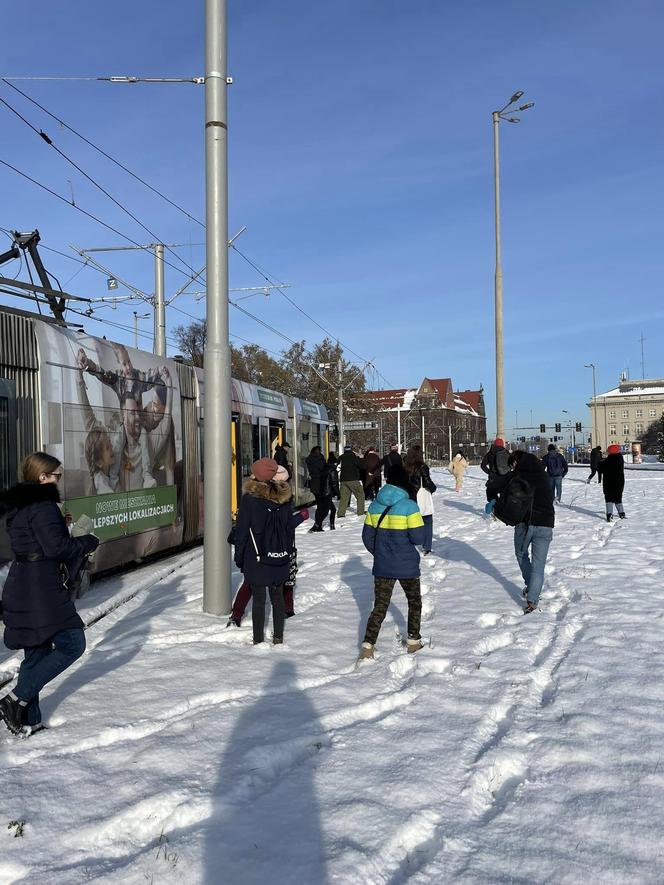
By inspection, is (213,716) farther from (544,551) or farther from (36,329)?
(36,329)

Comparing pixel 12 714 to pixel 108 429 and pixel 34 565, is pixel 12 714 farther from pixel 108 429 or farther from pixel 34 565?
pixel 108 429

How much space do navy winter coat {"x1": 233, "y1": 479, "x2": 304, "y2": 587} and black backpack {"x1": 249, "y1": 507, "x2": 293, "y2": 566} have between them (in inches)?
0.5

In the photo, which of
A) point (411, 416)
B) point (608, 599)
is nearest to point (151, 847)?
point (608, 599)

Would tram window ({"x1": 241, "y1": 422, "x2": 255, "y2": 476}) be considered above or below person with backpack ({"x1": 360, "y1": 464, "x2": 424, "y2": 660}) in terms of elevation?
above

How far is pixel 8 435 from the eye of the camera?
763 cm

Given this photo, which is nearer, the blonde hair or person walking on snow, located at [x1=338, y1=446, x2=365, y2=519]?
the blonde hair

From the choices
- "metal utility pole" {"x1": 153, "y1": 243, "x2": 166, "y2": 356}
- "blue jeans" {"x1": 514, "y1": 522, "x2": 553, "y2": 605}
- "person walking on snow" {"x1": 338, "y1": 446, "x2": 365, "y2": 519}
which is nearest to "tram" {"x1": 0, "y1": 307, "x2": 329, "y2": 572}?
"blue jeans" {"x1": 514, "y1": 522, "x2": 553, "y2": 605}

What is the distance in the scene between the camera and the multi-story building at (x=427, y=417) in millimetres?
65500

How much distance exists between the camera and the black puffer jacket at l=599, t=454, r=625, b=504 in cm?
1529

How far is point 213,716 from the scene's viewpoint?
4.67m

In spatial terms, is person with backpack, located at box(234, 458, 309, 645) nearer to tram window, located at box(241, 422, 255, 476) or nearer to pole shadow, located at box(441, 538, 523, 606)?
pole shadow, located at box(441, 538, 523, 606)

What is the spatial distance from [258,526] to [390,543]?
3.72ft

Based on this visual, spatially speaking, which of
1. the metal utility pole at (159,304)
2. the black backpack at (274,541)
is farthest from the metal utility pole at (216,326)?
the metal utility pole at (159,304)

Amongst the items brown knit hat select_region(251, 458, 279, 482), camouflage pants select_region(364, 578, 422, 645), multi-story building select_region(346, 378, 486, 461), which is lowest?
camouflage pants select_region(364, 578, 422, 645)
